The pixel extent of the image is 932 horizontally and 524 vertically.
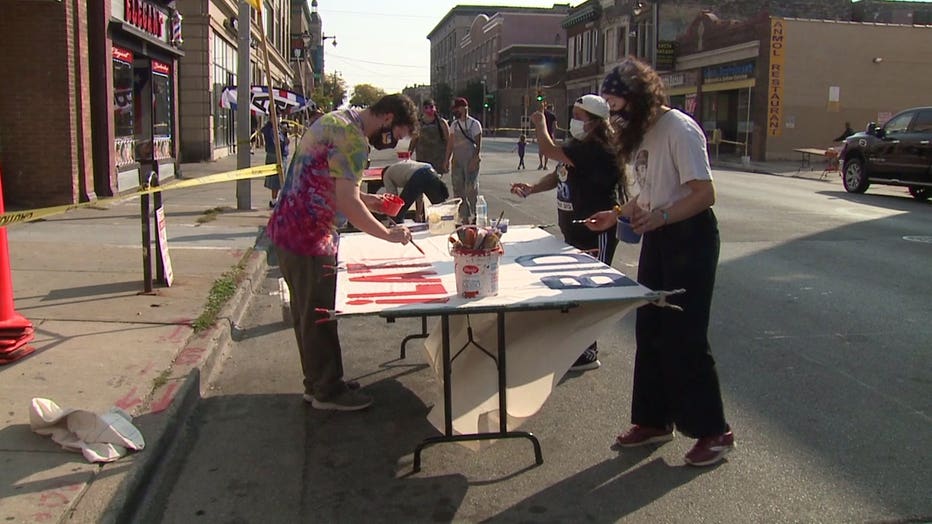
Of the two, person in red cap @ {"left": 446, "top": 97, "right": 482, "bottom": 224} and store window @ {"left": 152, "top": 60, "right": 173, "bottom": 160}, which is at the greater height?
store window @ {"left": 152, "top": 60, "right": 173, "bottom": 160}

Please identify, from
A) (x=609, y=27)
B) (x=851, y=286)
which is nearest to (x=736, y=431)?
(x=851, y=286)

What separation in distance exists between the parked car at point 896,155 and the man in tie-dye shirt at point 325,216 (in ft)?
53.5

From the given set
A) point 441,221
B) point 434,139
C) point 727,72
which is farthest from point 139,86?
point 727,72

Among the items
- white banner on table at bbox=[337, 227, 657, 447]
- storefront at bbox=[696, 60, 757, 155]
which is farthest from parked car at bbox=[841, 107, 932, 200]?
storefront at bbox=[696, 60, 757, 155]

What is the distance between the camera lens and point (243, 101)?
47.0 feet

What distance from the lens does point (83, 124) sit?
1355cm

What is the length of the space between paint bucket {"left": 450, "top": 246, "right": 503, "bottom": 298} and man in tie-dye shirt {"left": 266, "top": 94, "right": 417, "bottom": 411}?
714 millimetres

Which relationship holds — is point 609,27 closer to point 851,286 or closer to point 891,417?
point 851,286

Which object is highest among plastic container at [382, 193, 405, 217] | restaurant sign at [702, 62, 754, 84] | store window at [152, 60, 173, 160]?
Answer: restaurant sign at [702, 62, 754, 84]

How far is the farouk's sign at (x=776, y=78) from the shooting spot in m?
35.5

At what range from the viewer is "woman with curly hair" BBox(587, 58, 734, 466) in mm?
4055

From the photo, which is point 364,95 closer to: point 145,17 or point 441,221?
point 145,17

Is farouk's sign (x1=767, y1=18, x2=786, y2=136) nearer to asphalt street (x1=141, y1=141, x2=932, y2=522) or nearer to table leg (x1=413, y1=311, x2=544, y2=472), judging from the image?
asphalt street (x1=141, y1=141, x2=932, y2=522)

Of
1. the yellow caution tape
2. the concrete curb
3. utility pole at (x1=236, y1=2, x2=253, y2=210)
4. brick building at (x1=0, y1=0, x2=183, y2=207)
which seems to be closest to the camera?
the concrete curb
